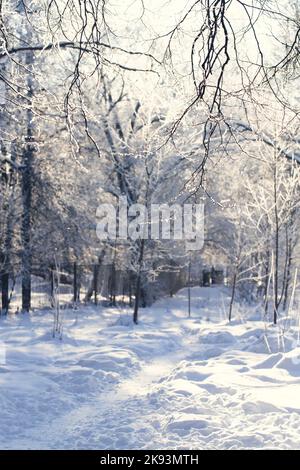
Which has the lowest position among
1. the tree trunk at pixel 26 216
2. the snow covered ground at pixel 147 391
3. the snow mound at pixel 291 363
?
the snow covered ground at pixel 147 391

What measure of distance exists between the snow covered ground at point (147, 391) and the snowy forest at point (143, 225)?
0.10ft

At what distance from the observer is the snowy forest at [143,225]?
4.79m

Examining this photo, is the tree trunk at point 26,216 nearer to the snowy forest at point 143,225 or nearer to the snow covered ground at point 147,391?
the snowy forest at point 143,225

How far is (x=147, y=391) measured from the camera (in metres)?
6.89

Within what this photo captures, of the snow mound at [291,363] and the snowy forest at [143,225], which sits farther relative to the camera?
the snow mound at [291,363]

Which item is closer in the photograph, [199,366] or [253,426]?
[253,426]

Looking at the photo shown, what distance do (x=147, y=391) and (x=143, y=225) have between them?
6.44m

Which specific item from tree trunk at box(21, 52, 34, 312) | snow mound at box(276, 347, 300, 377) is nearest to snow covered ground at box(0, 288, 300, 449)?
snow mound at box(276, 347, 300, 377)

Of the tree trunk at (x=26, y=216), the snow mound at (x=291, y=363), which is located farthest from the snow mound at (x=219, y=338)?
the tree trunk at (x=26, y=216)

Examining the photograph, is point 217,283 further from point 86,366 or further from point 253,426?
point 253,426

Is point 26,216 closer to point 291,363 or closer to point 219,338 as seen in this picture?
point 219,338
